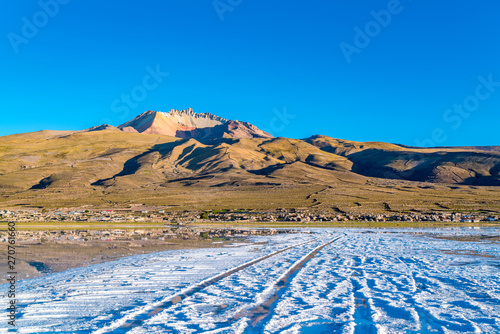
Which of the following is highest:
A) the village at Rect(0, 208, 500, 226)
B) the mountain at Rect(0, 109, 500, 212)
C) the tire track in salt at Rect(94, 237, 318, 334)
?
the mountain at Rect(0, 109, 500, 212)

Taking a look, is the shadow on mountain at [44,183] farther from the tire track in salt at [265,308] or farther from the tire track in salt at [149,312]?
the tire track in salt at [265,308]

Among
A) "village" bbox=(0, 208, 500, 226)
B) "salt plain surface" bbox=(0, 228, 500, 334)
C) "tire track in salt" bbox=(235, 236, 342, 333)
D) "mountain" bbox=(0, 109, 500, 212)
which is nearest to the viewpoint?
"tire track in salt" bbox=(235, 236, 342, 333)

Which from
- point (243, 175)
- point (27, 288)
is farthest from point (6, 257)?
point (243, 175)

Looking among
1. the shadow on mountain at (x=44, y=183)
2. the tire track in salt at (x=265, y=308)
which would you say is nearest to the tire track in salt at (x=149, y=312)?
the tire track in salt at (x=265, y=308)

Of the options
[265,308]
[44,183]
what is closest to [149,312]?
[265,308]

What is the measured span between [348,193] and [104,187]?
283 ft

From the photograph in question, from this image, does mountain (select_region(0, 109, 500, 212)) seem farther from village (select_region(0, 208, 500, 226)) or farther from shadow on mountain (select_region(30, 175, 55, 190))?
village (select_region(0, 208, 500, 226))

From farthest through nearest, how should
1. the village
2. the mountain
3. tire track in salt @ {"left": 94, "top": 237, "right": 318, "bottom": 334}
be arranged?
the mountain < the village < tire track in salt @ {"left": 94, "top": 237, "right": 318, "bottom": 334}

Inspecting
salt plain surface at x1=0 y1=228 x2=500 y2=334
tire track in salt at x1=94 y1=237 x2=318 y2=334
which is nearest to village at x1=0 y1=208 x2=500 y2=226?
salt plain surface at x1=0 y1=228 x2=500 y2=334

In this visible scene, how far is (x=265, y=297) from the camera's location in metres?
9.76

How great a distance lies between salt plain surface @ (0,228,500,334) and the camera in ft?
24.5

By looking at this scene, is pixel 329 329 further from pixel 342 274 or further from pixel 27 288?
pixel 27 288

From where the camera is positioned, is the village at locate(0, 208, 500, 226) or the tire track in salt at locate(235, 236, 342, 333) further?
the village at locate(0, 208, 500, 226)

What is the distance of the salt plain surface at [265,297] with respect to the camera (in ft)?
24.5
